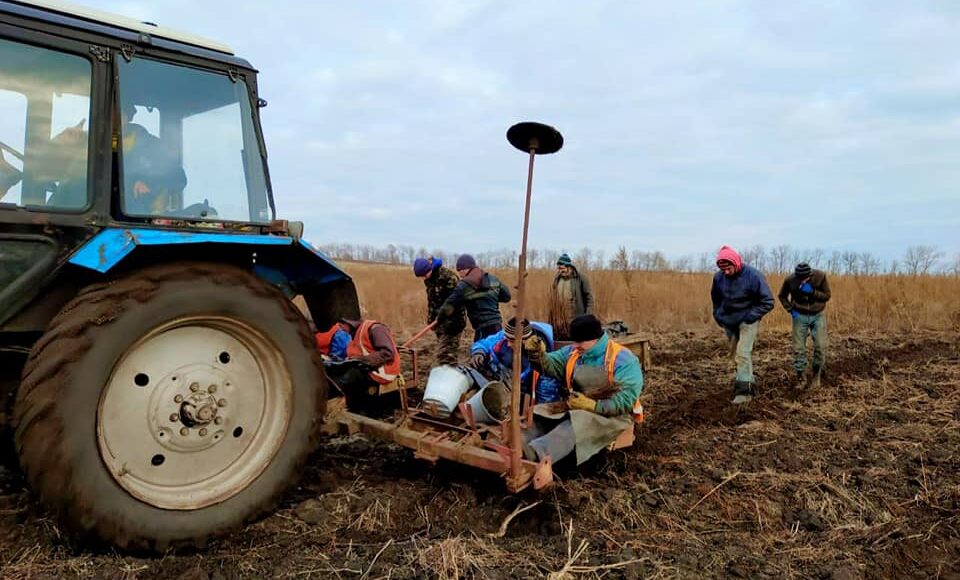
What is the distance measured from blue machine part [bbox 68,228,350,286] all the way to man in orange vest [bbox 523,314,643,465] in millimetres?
1535

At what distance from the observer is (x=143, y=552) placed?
2.73 m

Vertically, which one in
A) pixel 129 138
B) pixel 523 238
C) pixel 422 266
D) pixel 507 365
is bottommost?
pixel 507 365

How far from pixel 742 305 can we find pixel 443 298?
3305 mm

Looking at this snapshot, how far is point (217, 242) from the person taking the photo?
3.15m

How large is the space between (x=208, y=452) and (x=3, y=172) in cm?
147

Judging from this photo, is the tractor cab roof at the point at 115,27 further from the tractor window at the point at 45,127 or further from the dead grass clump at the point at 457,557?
the dead grass clump at the point at 457,557

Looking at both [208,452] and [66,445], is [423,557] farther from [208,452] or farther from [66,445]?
[66,445]

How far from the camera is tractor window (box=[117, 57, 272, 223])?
3.14 metres

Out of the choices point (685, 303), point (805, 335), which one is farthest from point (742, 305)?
point (685, 303)

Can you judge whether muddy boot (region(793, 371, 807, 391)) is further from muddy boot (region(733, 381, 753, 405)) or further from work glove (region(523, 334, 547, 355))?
work glove (region(523, 334, 547, 355))

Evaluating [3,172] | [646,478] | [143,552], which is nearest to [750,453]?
[646,478]

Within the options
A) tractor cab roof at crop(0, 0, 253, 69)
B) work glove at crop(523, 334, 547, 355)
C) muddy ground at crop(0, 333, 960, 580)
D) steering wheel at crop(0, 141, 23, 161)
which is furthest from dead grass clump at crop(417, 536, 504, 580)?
tractor cab roof at crop(0, 0, 253, 69)

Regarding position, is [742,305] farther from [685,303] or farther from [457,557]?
[685,303]

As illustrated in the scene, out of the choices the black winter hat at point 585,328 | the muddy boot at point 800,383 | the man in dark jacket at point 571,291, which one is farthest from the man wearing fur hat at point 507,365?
the muddy boot at point 800,383
